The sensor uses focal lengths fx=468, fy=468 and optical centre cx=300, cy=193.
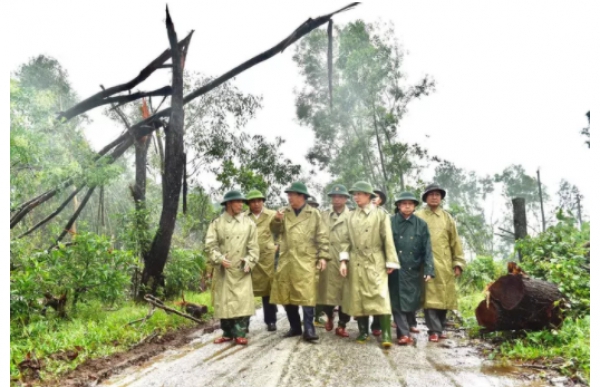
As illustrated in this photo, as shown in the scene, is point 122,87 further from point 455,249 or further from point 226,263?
point 455,249

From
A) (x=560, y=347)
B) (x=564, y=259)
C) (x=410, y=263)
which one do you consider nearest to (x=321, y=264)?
(x=410, y=263)

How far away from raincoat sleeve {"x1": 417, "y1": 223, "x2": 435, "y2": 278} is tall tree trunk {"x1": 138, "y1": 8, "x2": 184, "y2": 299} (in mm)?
4841

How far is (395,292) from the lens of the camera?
592 centimetres

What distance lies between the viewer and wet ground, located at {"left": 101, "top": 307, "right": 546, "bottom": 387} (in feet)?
12.8

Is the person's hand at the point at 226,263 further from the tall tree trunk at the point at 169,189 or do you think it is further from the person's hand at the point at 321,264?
the tall tree trunk at the point at 169,189

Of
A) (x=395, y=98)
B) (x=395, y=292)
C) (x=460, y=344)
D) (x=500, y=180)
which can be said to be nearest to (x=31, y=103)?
(x=395, y=292)

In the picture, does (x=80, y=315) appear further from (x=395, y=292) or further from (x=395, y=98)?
(x=395, y=98)

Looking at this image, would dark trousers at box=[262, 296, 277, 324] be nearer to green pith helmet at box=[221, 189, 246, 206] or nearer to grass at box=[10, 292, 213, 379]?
grass at box=[10, 292, 213, 379]

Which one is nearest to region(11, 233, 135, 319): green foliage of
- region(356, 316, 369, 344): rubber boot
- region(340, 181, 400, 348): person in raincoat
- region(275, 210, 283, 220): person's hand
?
region(275, 210, 283, 220): person's hand

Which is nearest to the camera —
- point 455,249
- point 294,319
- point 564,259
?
point 294,319

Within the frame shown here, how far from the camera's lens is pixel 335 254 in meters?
6.33

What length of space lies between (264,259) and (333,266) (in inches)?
48.3

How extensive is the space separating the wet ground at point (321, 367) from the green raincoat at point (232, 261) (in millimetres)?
463

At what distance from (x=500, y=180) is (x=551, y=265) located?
37578 millimetres
